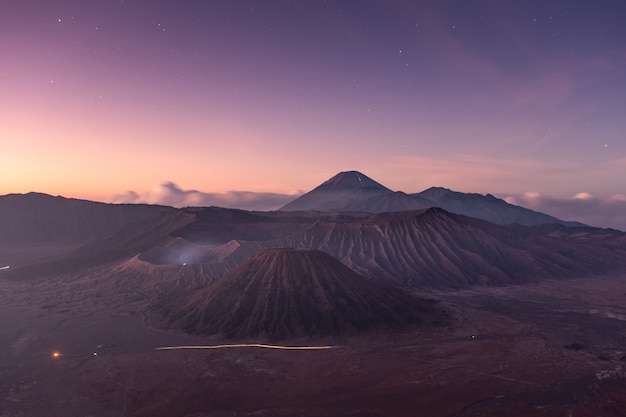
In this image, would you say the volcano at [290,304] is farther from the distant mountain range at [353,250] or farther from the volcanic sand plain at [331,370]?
the distant mountain range at [353,250]

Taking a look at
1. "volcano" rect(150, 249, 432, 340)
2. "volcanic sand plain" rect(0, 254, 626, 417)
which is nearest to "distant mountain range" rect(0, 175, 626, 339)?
"volcano" rect(150, 249, 432, 340)

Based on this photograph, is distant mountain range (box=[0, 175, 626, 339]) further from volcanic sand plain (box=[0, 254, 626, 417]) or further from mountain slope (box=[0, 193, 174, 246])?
volcanic sand plain (box=[0, 254, 626, 417])

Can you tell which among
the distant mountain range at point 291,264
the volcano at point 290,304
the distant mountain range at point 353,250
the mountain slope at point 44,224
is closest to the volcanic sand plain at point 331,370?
the volcano at point 290,304

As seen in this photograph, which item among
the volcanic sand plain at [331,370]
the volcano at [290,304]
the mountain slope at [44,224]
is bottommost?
the volcanic sand plain at [331,370]

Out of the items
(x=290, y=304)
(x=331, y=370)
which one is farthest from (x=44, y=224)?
(x=331, y=370)

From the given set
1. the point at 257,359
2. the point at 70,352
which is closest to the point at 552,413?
the point at 257,359
